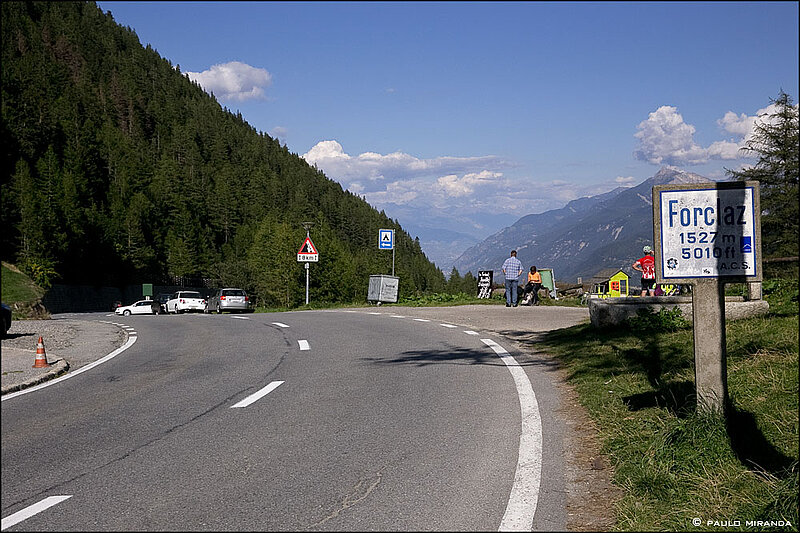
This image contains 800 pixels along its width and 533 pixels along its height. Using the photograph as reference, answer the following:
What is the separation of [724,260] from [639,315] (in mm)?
6269

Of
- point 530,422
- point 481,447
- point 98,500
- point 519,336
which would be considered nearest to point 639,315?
point 519,336

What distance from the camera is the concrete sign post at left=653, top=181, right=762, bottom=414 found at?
19.3 ft

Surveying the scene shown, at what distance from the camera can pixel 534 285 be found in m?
29.6

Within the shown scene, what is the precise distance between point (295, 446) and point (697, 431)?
10.5ft

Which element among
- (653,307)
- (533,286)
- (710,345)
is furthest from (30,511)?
(533,286)

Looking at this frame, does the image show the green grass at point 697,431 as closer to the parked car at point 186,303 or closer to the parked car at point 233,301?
the parked car at point 233,301

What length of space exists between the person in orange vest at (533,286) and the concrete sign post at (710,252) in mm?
22878

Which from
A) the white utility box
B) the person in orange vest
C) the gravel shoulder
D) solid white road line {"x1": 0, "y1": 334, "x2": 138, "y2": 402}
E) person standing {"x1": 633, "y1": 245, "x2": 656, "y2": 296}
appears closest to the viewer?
solid white road line {"x1": 0, "y1": 334, "x2": 138, "y2": 402}

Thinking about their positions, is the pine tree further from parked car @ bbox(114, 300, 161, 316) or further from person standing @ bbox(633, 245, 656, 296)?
parked car @ bbox(114, 300, 161, 316)

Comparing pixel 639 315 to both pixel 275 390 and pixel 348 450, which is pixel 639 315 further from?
pixel 348 450

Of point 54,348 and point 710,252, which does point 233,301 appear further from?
point 710,252

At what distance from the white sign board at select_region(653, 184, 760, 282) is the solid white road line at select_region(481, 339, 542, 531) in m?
1.80

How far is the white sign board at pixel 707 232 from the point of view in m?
5.90

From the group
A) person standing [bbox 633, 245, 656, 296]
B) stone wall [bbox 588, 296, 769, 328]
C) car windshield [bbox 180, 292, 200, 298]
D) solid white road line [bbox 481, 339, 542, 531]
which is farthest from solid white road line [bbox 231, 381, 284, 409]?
car windshield [bbox 180, 292, 200, 298]
